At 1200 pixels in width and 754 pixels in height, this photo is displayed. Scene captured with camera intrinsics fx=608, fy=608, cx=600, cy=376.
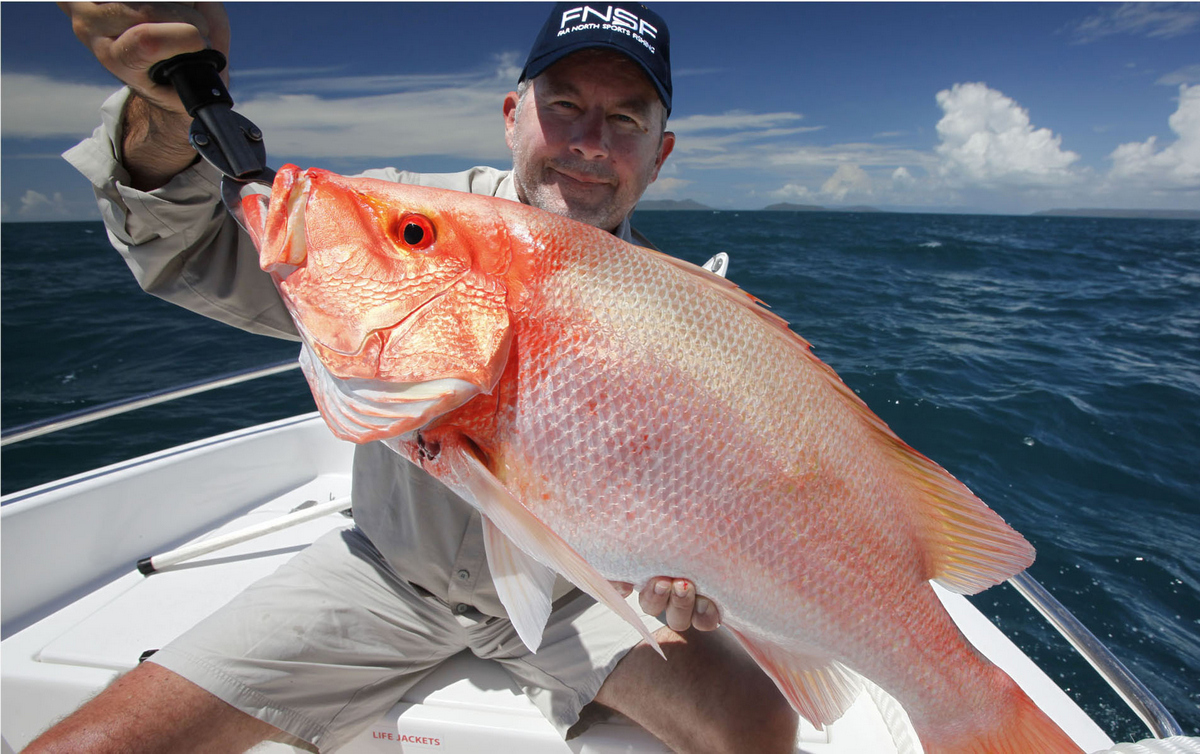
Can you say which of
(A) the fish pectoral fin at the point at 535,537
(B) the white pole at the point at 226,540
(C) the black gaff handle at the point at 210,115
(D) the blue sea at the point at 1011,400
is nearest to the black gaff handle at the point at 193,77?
(C) the black gaff handle at the point at 210,115

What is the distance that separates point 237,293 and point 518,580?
4.80 feet

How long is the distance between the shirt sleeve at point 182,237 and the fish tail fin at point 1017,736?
8.04ft

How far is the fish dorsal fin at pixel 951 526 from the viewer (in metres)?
1.57

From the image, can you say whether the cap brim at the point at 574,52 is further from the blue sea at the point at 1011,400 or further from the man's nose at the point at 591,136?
the blue sea at the point at 1011,400

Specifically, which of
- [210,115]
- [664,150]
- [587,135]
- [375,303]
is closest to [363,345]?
[375,303]

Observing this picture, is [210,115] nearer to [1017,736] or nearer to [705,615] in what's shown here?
[705,615]

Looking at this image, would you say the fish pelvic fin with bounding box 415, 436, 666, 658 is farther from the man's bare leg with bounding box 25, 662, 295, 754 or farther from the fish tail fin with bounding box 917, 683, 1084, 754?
the man's bare leg with bounding box 25, 662, 295, 754

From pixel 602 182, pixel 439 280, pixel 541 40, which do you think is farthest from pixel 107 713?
pixel 541 40

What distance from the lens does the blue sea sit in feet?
14.8

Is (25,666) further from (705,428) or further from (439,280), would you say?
(705,428)

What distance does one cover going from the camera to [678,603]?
1.45 metres

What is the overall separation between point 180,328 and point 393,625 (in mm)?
13746

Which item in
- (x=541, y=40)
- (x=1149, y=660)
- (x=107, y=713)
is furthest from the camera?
(x=1149, y=660)

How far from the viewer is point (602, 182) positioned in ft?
7.97
